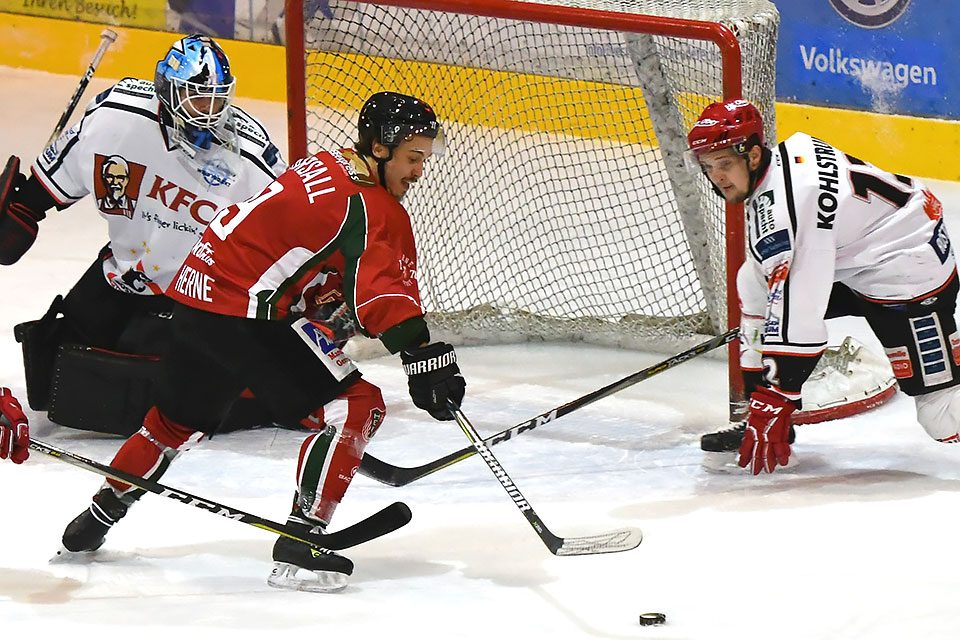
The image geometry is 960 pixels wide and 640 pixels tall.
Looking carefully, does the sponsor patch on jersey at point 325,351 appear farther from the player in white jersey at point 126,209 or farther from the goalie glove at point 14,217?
the goalie glove at point 14,217

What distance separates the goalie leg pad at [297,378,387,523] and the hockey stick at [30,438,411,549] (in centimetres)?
5

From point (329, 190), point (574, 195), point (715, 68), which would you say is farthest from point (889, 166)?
point (329, 190)

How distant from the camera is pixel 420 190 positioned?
477 centimetres

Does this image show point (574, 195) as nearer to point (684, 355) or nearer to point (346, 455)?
point (684, 355)

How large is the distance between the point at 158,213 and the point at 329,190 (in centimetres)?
106

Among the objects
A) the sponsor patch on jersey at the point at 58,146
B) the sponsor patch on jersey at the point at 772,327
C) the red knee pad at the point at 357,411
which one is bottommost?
the sponsor patch on jersey at the point at 772,327

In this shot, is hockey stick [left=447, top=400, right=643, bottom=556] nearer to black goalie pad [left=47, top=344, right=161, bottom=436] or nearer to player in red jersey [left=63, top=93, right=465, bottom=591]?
player in red jersey [left=63, top=93, right=465, bottom=591]

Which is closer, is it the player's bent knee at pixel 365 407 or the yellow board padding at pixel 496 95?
the player's bent knee at pixel 365 407

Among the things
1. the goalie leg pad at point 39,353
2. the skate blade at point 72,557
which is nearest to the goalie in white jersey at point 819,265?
the skate blade at point 72,557

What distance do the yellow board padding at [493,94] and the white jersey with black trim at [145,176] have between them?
729mm

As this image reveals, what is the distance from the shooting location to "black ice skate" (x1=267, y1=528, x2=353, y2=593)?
292 cm

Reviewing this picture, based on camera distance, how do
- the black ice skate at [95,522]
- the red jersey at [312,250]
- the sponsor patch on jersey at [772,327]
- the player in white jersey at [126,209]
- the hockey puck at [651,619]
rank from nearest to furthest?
1. the hockey puck at [651,619]
2. the red jersey at [312,250]
3. the black ice skate at [95,522]
4. the sponsor patch on jersey at [772,327]
5. the player in white jersey at [126,209]

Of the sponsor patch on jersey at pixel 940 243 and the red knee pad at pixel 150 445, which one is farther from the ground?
the sponsor patch on jersey at pixel 940 243

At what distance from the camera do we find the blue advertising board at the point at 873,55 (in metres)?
5.85
